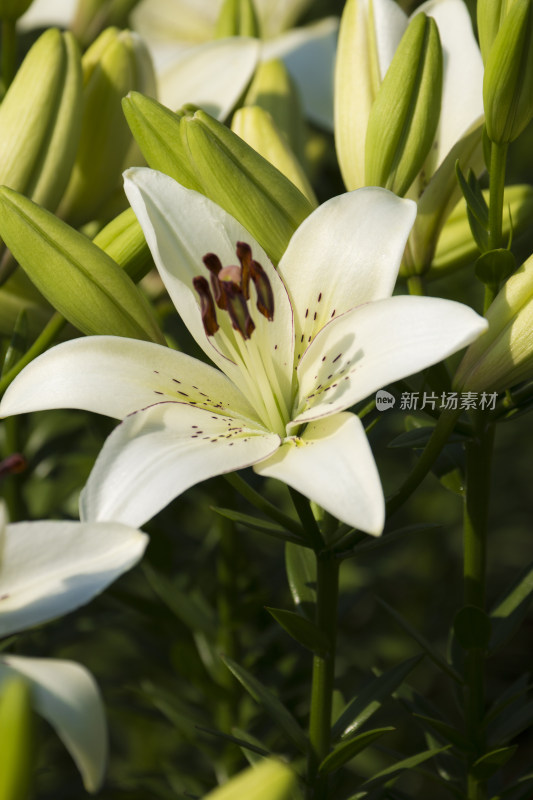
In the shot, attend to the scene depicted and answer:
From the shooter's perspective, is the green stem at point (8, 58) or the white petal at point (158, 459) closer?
the white petal at point (158, 459)

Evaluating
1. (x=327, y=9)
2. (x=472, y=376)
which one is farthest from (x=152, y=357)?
(x=327, y=9)

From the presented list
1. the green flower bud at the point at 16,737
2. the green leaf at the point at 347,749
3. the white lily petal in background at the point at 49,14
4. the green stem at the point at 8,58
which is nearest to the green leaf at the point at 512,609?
the green leaf at the point at 347,749

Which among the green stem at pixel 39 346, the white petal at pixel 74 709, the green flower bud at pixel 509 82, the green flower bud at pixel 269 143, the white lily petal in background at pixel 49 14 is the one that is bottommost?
the white petal at pixel 74 709

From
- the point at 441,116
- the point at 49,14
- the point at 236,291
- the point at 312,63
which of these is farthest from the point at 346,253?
the point at 49,14

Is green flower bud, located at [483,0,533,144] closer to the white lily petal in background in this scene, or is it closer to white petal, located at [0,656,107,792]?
white petal, located at [0,656,107,792]

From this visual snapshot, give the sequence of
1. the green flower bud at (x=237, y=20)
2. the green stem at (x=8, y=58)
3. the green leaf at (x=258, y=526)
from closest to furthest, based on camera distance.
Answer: the green leaf at (x=258, y=526), the green stem at (x=8, y=58), the green flower bud at (x=237, y=20)

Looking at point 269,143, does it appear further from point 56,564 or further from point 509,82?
point 56,564

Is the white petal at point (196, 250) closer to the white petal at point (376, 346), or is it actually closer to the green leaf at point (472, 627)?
the white petal at point (376, 346)
